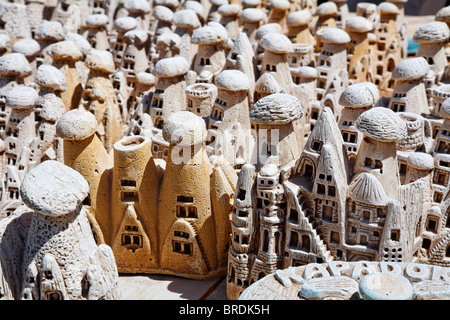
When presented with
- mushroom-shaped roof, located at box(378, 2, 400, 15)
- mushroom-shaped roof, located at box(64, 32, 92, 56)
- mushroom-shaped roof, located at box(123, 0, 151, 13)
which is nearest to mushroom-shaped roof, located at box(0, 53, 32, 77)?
mushroom-shaped roof, located at box(64, 32, 92, 56)

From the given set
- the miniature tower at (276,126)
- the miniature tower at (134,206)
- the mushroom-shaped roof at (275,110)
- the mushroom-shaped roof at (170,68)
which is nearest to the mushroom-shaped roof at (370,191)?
the miniature tower at (276,126)

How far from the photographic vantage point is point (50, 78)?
1684cm

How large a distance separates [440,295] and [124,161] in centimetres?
717

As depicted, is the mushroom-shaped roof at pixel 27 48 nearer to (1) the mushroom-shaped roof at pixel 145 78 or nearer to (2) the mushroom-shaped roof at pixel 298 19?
(1) the mushroom-shaped roof at pixel 145 78

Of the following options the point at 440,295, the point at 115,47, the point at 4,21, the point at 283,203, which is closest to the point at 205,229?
the point at 283,203

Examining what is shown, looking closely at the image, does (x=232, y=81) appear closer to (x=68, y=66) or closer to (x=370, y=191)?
(x=370, y=191)

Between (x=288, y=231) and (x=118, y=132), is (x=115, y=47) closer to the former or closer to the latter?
(x=118, y=132)

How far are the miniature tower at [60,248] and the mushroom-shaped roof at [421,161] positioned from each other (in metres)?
Answer: 7.42

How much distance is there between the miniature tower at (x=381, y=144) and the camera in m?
11.5

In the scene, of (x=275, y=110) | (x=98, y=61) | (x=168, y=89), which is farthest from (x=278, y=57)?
(x=98, y=61)

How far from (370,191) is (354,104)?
396cm

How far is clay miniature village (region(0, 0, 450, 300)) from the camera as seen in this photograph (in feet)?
33.1

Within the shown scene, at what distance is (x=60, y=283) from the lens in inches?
382

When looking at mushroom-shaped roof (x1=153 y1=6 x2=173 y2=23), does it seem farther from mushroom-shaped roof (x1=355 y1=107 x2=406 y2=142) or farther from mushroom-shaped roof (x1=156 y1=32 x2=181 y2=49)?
mushroom-shaped roof (x1=355 y1=107 x2=406 y2=142)
